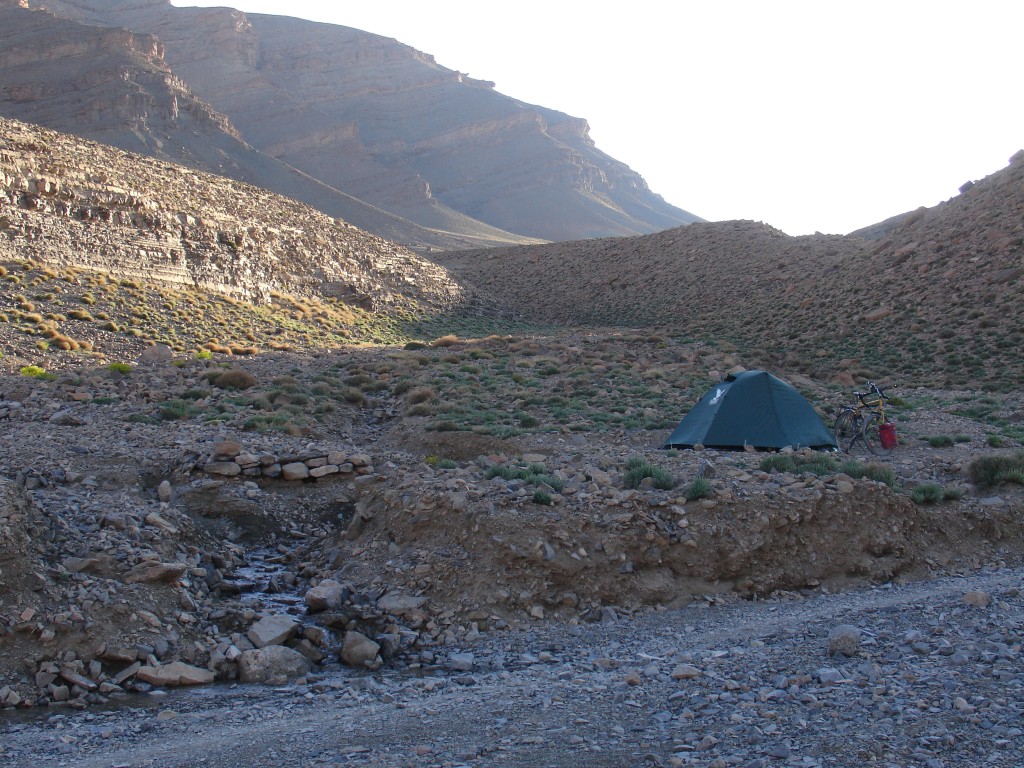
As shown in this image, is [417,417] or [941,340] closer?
[417,417]

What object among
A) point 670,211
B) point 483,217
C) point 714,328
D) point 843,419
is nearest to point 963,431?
point 843,419

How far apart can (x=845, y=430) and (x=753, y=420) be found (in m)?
2.27

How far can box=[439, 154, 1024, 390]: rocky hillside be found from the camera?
2850 cm

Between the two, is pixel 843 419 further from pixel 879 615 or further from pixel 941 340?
pixel 941 340

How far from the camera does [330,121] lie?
511 ft

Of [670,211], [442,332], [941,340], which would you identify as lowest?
[442,332]

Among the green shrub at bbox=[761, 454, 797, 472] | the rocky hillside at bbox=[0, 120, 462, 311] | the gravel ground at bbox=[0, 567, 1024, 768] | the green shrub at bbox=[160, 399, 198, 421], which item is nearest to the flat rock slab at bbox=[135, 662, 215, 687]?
the gravel ground at bbox=[0, 567, 1024, 768]

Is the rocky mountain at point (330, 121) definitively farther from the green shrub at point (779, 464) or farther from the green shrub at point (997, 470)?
→ the green shrub at point (997, 470)

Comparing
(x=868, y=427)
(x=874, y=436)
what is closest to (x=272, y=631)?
(x=868, y=427)

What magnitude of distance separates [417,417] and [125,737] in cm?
1305

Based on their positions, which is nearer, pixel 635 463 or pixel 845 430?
pixel 635 463

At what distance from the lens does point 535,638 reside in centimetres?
848

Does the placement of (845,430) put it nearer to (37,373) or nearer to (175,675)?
(175,675)

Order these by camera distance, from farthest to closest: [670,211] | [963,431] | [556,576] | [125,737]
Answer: [670,211], [963,431], [556,576], [125,737]
